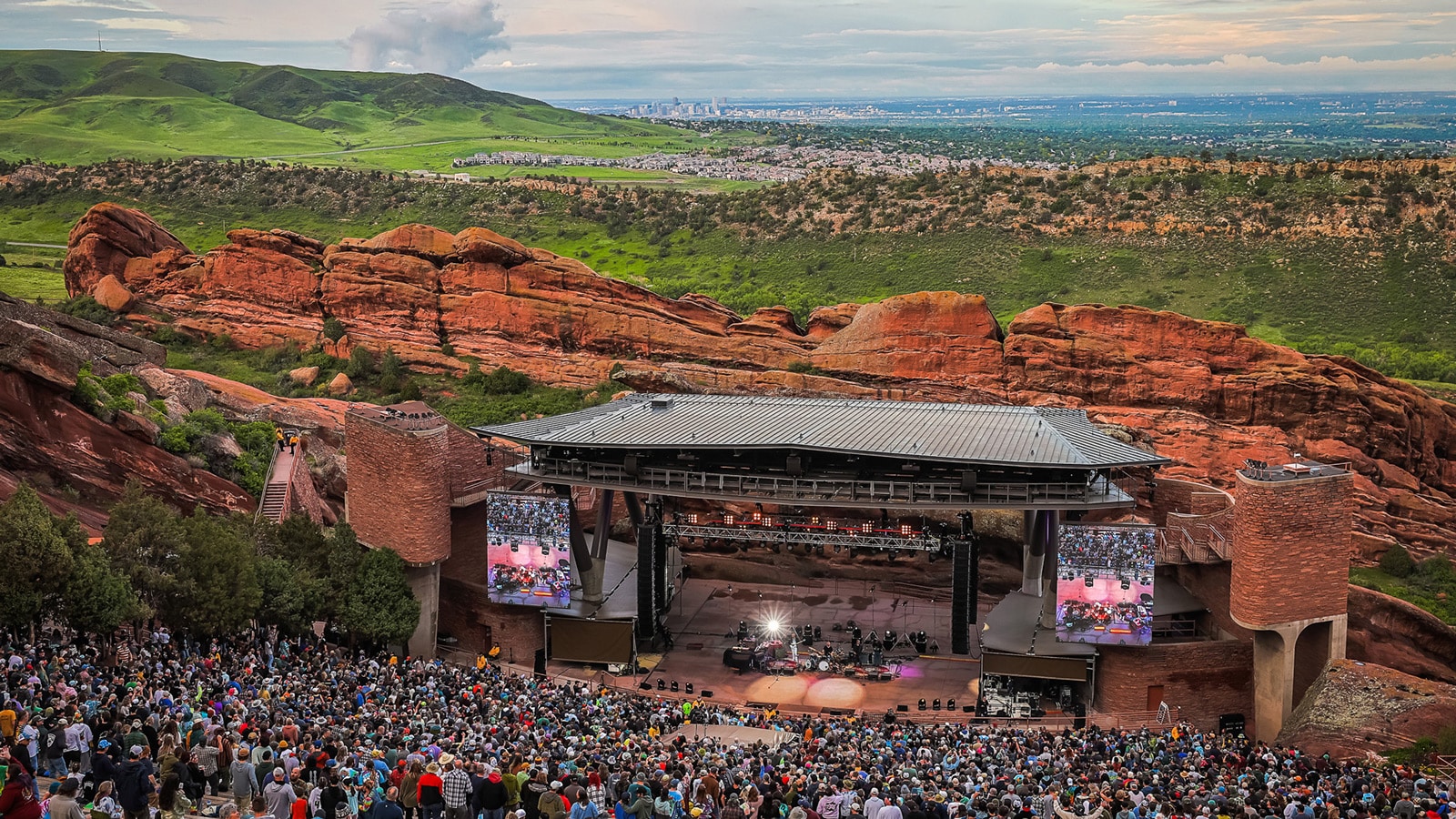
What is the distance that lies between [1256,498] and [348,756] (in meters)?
27.7

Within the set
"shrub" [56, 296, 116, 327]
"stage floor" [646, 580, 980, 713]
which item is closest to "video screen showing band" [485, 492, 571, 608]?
"stage floor" [646, 580, 980, 713]

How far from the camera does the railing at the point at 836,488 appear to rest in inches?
1727

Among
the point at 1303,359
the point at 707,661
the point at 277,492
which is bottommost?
the point at 707,661

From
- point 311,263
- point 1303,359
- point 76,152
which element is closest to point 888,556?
point 1303,359

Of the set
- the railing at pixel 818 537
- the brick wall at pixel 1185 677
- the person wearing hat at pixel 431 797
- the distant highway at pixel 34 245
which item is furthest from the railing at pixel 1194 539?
the distant highway at pixel 34 245

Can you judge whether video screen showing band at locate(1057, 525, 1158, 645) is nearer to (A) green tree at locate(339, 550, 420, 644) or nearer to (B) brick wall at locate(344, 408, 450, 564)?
(B) brick wall at locate(344, 408, 450, 564)

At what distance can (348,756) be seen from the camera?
2556 centimetres

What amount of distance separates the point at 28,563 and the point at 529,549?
1754 cm

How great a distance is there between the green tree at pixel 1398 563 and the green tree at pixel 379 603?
34.1 m

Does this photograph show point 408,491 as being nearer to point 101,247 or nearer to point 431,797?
point 431,797

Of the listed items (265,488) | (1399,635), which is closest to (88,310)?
(265,488)

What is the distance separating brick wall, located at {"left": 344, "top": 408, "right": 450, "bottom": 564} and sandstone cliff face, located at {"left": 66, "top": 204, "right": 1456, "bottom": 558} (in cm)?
2194

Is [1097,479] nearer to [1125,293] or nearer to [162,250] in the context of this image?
[1125,293]

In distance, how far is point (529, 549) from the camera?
47062mm
